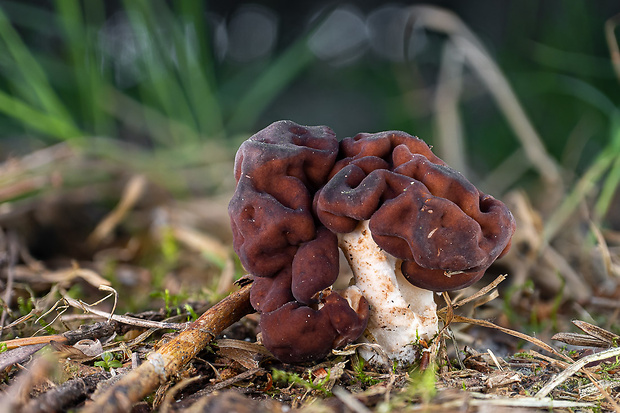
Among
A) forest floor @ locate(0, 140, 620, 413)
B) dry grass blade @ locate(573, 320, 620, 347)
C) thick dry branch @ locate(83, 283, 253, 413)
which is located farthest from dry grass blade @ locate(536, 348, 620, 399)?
thick dry branch @ locate(83, 283, 253, 413)

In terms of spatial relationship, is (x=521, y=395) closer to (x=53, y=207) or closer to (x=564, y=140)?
(x=53, y=207)

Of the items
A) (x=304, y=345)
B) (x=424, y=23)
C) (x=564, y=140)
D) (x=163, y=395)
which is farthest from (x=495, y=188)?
(x=163, y=395)

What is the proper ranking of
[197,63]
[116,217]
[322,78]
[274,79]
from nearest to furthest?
[116,217]
[197,63]
[274,79]
[322,78]

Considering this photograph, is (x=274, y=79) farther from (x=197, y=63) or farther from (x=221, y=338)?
(x=221, y=338)

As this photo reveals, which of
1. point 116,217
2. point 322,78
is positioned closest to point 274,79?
point 116,217

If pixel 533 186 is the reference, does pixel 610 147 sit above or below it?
above

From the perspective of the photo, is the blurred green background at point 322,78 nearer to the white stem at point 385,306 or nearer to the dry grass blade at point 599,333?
the dry grass blade at point 599,333
